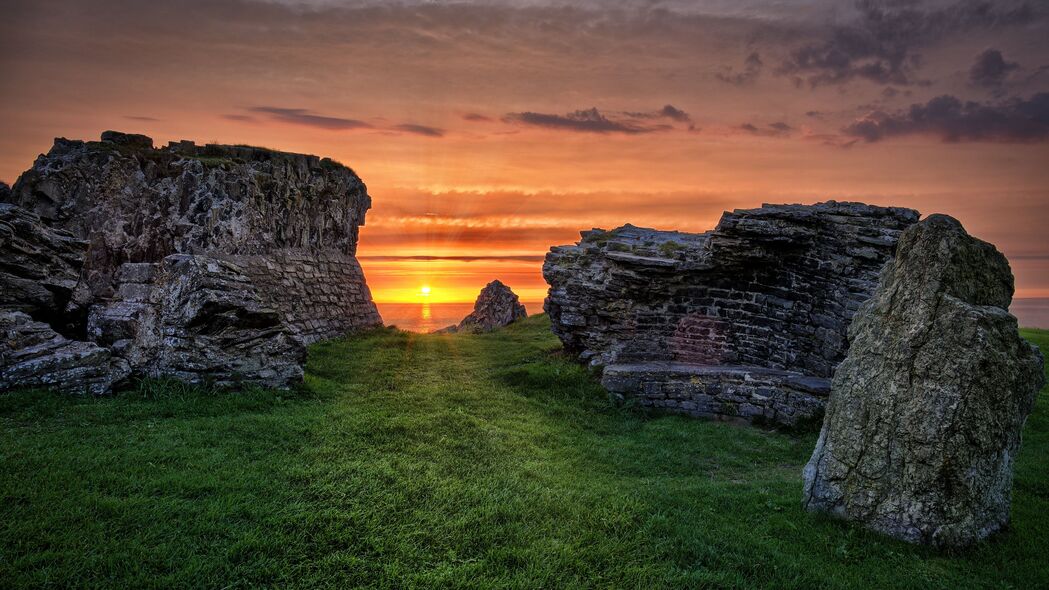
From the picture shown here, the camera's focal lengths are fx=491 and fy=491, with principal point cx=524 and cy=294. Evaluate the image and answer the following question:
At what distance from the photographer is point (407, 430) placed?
843 centimetres

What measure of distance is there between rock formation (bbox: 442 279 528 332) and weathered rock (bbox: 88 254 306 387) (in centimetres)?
1824

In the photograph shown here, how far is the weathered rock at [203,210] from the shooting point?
1359 cm

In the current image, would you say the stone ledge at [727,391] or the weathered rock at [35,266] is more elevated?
the weathered rock at [35,266]

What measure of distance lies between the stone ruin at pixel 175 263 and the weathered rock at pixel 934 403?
9.95 meters

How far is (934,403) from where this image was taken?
5.48 meters

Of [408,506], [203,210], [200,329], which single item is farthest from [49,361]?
[203,210]

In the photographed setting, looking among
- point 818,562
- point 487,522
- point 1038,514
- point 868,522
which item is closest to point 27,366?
point 487,522

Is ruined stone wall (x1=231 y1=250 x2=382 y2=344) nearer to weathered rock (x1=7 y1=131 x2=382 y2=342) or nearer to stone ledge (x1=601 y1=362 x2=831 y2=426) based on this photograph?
weathered rock (x1=7 y1=131 x2=382 y2=342)

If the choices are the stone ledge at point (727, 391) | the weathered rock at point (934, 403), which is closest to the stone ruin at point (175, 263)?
the stone ledge at point (727, 391)

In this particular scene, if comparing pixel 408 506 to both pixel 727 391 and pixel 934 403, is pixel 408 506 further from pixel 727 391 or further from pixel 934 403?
pixel 727 391

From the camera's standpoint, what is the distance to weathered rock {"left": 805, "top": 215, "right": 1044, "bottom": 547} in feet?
17.7

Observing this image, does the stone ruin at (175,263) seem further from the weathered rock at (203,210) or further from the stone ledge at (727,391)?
the stone ledge at (727,391)

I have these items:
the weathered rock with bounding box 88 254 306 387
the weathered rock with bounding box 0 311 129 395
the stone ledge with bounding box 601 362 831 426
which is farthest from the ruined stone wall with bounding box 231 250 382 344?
the stone ledge with bounding box 601 362 831 426

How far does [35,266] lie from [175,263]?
2.69 m
